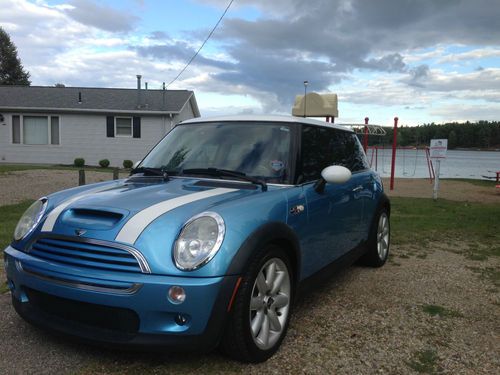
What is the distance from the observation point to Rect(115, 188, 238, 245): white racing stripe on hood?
2.66 m

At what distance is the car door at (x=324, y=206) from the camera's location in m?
3.64

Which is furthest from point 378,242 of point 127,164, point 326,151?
point 127,164

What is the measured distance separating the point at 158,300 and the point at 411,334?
2.10 metres

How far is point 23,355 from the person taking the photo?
2.99 metres

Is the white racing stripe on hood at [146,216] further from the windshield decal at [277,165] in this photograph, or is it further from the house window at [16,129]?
the house window at [16,129]

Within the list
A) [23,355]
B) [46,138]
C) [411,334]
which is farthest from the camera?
[46,138]

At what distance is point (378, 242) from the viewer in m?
5.48

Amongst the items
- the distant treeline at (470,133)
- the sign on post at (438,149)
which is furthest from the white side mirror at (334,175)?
the distant treeline at (470,133)

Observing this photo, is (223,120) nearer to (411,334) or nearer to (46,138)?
(411,334)

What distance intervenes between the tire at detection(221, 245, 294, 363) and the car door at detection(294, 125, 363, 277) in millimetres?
379

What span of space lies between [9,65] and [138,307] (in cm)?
5511

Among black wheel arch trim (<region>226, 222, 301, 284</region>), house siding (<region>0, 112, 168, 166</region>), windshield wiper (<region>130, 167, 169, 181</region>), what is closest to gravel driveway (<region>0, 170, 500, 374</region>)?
black wheel arch trim (<region>226, 222, 301, 284</region>)

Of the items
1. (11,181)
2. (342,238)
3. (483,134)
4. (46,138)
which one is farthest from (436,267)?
(483,134)

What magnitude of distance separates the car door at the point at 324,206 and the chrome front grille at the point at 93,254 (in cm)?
134
